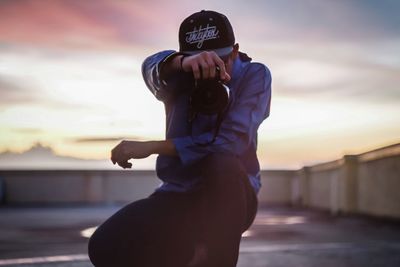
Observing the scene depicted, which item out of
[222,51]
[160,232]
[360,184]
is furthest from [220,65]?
[360,184]

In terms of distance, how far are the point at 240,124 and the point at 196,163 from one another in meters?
0.23

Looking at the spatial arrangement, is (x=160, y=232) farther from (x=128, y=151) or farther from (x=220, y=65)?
(x=220, y=65)

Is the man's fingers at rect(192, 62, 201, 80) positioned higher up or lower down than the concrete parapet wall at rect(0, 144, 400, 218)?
higher up

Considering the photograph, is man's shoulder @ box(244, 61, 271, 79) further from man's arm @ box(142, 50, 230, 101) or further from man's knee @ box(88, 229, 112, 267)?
man's knee @ box(88, 229, 112, 267)

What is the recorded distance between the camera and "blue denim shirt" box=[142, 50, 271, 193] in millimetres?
2139

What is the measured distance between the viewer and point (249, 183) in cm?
218

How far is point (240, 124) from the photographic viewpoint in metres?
2.16

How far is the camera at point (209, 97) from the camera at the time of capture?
2033 mm

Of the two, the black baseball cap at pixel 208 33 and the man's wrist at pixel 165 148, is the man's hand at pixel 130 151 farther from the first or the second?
the black baseball cap at pixel 208 33

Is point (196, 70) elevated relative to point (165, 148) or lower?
elevated

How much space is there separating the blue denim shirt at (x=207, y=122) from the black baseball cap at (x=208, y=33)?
5.9 inches

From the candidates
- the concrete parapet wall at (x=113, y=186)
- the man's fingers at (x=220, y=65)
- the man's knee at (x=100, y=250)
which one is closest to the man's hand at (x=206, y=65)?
the man's fingers at (x=220, y=65)

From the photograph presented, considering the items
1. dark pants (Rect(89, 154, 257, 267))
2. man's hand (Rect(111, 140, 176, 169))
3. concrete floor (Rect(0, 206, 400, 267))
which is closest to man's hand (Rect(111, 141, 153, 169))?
man's hand (Rect(111, 140, 176, 169))

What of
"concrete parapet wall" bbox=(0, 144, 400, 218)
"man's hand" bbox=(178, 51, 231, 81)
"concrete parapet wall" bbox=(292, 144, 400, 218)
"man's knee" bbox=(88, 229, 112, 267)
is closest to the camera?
"man's hand" bbox=(178, 51, 231, 81)
